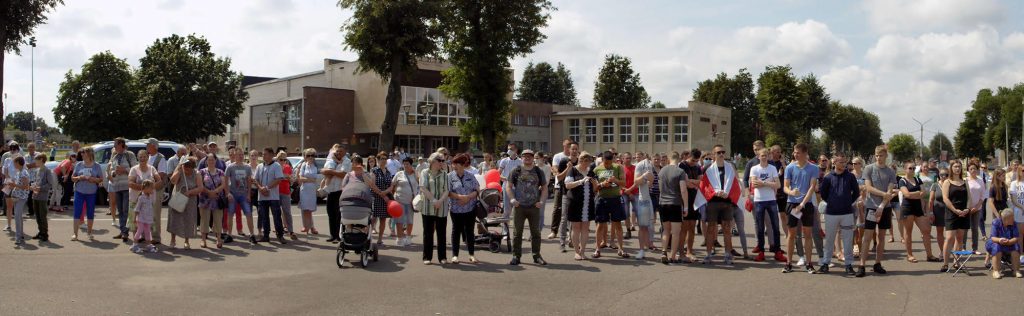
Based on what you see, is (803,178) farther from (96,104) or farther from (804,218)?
(96,104)

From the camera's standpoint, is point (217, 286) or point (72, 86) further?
point (72, 86)

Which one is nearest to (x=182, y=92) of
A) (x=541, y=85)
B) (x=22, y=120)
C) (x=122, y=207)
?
(x=122, y=207)

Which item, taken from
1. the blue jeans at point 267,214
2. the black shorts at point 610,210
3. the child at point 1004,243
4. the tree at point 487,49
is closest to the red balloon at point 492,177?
the black shorts at point 610,210

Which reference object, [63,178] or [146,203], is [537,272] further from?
[63,178]

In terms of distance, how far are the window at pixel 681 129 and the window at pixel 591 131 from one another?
8.24m

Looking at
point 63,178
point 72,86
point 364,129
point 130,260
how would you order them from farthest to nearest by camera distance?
point 364,129
point 72,86
point 63,178
point 130,260

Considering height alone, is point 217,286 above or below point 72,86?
below

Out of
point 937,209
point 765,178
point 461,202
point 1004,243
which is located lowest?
point 1004,243

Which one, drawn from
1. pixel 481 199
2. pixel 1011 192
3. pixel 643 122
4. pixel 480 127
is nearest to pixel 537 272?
pixel 481 199

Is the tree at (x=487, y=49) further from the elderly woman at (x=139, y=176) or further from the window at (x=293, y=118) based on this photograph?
the window at (x=293, y=118)

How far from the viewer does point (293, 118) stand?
203 feet

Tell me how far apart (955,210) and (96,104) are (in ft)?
157

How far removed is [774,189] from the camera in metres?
10.4

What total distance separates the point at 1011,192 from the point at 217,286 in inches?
449
